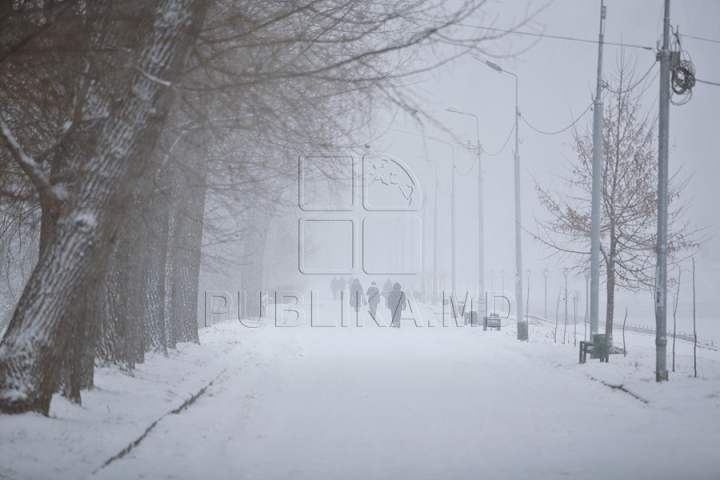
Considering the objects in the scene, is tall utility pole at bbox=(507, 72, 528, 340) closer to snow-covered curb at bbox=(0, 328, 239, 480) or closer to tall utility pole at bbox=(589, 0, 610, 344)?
tall utility pole at bbox=(589, 0, 610, 344)

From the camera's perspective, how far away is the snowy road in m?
7.62

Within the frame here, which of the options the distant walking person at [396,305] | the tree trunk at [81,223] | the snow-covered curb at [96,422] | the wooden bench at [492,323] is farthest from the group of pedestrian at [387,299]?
the tree trunk at [81,223]

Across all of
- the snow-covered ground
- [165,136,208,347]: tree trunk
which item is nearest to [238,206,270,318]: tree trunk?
[165,136,208,347]: tree trunk

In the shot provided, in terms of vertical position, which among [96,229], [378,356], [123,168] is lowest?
[378,356]

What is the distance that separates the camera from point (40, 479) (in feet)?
20.9

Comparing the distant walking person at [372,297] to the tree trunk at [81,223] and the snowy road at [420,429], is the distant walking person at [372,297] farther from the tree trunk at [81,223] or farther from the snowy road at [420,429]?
the tree trunk at [81,223]

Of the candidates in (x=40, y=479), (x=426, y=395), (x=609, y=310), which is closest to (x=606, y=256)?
(x=609, y=310)

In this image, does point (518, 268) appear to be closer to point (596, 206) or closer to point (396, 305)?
point (396, 305)

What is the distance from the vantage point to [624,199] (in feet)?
76.1

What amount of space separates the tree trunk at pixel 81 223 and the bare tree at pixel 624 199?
16.7 metres

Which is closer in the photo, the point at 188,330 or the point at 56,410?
the point at 56,410

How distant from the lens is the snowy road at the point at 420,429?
25.0 ft

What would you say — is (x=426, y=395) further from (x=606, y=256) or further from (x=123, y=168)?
(x=606, y=256)

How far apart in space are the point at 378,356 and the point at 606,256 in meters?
7.15
